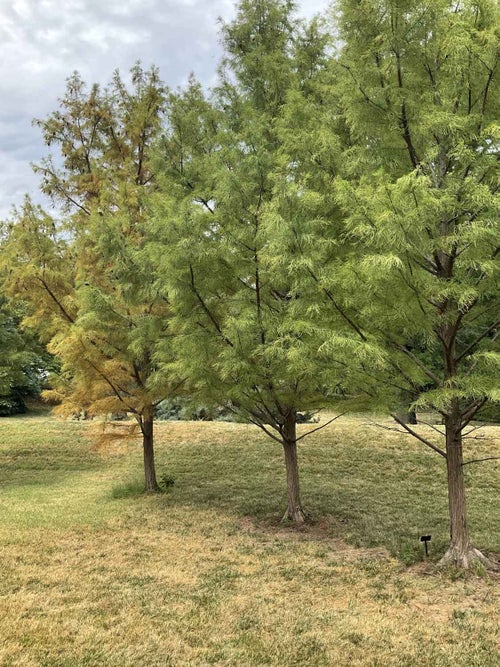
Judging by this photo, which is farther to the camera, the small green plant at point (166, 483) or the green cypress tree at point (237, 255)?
the small green plant at point (166, 483)

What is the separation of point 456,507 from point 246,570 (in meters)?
3.20

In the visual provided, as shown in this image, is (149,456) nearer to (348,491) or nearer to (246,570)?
(348,491)

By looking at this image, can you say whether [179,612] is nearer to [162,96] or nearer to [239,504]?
Answer: [239,504]

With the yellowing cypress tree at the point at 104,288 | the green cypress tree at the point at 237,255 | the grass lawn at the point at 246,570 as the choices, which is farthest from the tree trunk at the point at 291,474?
the yellowing cypress tree at the point at 104,288

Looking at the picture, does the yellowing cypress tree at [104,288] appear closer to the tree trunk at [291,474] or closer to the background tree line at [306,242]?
the background tree line at [306,242]

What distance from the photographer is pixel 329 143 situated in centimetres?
719

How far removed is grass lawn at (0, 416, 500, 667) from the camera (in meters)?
4.54

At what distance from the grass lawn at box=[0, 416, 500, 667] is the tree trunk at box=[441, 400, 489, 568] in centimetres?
33

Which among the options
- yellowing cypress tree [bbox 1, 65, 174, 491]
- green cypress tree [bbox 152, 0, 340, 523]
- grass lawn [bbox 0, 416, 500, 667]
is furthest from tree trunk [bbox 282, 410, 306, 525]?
yellowing cypress tree [bbox 1, 65, 174, 491]

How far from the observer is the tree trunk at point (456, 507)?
6812 mm

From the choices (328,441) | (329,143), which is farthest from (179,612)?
(328,441)

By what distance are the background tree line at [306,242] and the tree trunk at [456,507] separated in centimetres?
3

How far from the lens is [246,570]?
6.85 meters

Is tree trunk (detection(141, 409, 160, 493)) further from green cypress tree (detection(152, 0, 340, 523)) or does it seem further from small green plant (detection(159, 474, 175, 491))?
green cypress tree (detection(152, 0, 340, 523))
